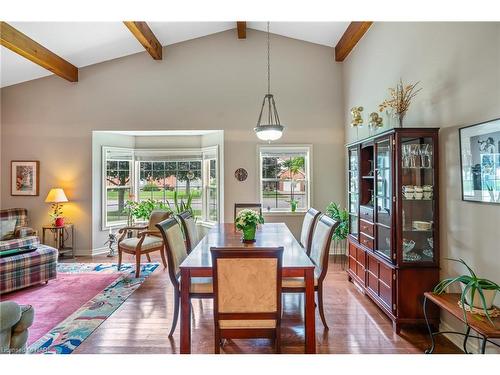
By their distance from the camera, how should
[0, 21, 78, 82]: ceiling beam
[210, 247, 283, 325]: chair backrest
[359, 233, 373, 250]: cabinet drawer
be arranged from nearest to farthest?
[210, 247, 283, 325]: chair backrest → [359, 233, 373, 250]: cabinet drawer → [0, 21, 78, 82]: ceiling beam

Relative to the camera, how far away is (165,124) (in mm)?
5133

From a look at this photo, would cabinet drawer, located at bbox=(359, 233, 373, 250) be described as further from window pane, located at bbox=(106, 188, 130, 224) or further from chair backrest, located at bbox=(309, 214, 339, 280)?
window pane, located at bbox=(106, 188, 130, 224)

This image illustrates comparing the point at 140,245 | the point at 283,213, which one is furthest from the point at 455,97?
the point at 140,245

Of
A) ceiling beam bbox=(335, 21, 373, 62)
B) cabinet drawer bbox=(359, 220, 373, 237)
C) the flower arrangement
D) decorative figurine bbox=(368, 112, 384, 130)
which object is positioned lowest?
cabinet drawer bbox=(359, 220, 373, 237)

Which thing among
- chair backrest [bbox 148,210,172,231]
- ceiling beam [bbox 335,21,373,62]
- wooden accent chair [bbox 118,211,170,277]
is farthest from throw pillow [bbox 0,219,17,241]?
ceiling beam [bbox 335,21,373,62]

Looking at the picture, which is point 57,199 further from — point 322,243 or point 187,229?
point 322,243

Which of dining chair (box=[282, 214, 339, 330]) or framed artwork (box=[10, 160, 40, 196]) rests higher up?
framed artwork (box=[10, 160, 40, 196])

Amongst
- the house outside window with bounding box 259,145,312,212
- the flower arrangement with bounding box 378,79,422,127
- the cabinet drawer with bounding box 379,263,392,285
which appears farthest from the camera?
the house outside window with bounding box 259,145,312,212

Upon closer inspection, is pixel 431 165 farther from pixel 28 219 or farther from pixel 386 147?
pixel 28 219

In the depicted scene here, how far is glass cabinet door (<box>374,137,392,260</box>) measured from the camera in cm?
274

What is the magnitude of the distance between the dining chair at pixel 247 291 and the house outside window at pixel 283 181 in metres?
3.33

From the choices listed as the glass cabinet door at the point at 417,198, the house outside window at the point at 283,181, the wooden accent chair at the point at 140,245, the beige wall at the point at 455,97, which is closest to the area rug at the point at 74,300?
the wooden accent chair at the point at 140,245

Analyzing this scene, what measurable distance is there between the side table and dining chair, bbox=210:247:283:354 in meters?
4.34
